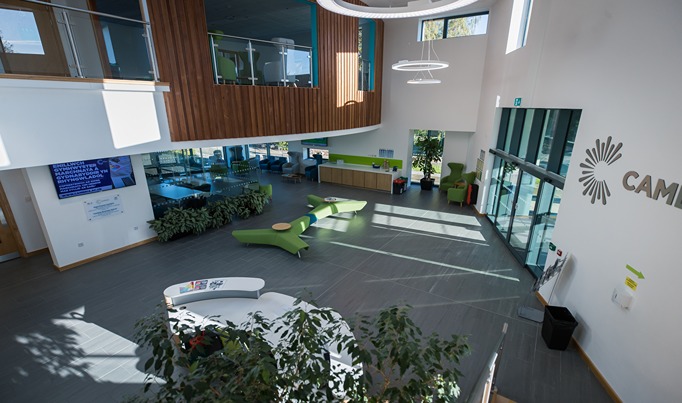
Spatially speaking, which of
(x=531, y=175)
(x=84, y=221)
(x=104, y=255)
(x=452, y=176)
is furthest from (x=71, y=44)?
(x=452, y=176)

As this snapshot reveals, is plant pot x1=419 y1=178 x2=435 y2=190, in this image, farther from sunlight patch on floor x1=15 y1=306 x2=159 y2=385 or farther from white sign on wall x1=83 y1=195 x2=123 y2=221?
sunlight patch on floor x1=15 y1=306 x2=159 y2=385

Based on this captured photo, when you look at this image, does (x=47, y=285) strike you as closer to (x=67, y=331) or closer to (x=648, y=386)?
(x=67, y=331)

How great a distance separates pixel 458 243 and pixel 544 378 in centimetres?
444

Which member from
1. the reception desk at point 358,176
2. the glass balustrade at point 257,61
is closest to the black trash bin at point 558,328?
the glass balustrade at point 257,61

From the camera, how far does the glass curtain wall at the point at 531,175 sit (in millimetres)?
6039

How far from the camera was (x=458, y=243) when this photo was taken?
8555mm

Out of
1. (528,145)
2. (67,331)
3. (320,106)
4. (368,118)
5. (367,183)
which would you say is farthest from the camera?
(367,183)

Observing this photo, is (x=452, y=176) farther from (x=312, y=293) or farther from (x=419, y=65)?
(x=312, y=293)

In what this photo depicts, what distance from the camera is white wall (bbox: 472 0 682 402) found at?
3.43 metres

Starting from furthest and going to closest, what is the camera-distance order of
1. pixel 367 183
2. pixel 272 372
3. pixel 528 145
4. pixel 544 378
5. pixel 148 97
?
pixel 367 183, pixel 528 145, pixel 148 97, pixel 544 378, pixel 272 372

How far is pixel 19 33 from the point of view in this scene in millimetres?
4691

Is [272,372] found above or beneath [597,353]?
above

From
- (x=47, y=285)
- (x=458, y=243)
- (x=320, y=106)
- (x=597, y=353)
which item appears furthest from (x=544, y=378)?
(x=47, y=285)

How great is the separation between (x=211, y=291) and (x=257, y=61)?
5.78m
